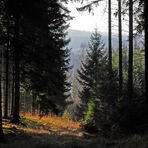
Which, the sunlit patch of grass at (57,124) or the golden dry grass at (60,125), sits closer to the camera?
the golden dry grass at (60,125)

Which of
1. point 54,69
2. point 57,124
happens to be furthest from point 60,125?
point 54,69

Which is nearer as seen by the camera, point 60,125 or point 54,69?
point 60,125

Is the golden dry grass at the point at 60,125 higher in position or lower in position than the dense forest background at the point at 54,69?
lower

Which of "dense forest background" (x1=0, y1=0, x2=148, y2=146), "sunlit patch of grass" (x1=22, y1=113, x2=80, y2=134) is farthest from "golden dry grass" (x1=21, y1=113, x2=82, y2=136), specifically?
"dense forest background" (x1=0, y1=0, x2=148, y2=146)

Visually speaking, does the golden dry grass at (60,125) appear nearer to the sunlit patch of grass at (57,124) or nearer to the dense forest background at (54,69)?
the sunlit patch of grass at (57,124)

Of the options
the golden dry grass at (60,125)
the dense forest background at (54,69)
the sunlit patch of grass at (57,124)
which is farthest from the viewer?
the sunlit patch of grass at (57,124)

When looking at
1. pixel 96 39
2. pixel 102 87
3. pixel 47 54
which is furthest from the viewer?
pixel 96 39

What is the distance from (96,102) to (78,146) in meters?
9.84

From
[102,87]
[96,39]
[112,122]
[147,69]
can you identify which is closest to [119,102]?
[112,122]

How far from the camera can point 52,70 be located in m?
31.9

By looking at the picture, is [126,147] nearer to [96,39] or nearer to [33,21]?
[33,21]

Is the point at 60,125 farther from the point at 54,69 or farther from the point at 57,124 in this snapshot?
the point at 54,69

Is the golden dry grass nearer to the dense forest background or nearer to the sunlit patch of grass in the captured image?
the sunlit patch of grass

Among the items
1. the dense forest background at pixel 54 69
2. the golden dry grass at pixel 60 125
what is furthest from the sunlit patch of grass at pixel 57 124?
the dense forest background at pixel 54 69
